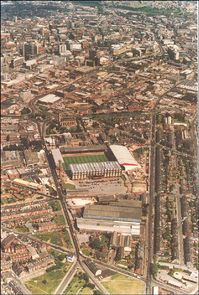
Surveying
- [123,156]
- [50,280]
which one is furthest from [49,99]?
[50,280]

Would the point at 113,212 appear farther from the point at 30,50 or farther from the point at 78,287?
the point at 30,50

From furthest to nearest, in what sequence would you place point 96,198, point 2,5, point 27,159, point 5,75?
point 2,5 < point 5,75 < point 27,159 < point 96,198

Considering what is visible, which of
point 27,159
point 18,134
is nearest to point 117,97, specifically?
point 18,134

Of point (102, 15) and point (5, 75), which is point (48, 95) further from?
point (102, 15)

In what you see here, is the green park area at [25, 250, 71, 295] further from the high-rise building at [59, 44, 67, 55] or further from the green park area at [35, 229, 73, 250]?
the high-rise building at [59, 44, 67, 55]

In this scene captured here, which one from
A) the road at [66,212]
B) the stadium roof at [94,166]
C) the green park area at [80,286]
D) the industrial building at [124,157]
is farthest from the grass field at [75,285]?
the industrial building at [124,157]
